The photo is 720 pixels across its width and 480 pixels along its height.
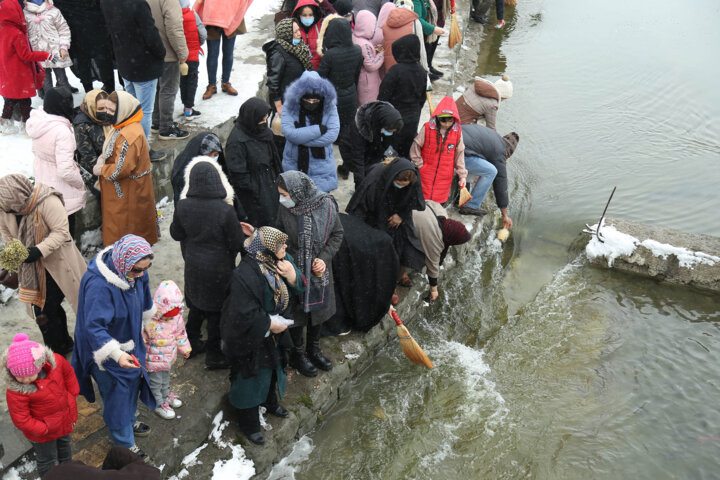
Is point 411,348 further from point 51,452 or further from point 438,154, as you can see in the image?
point 51,452

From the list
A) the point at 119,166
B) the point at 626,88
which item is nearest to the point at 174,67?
the point at 119,166

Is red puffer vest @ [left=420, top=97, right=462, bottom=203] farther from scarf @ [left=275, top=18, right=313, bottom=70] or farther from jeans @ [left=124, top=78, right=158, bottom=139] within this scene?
jeans @ [left=124, top=78, right=158, bottom=139]

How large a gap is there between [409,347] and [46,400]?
10.4ft

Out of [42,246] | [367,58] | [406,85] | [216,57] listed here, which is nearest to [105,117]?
[42,246]

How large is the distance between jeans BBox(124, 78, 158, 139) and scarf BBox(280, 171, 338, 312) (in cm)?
239

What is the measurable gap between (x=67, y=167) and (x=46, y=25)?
6.54 ft

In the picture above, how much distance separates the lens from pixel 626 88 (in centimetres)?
1274

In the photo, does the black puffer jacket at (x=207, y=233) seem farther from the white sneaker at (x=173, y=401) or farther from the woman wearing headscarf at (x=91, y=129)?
the woman wearing headscarf at (x=91, y=129)

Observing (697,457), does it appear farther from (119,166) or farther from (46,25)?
(46,25)

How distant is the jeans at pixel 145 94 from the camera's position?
598 centimetres

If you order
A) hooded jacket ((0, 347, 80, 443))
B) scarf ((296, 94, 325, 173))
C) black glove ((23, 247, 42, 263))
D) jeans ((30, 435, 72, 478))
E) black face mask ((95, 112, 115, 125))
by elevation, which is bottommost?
jeans ((30, 435, 72, 478))

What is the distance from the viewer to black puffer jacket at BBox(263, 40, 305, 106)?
6.28m

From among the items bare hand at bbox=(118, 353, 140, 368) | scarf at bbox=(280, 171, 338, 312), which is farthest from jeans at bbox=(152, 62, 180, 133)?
bare hand at bbox=(118, 353, 140, 368)

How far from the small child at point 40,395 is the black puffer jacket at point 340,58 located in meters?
4.15
